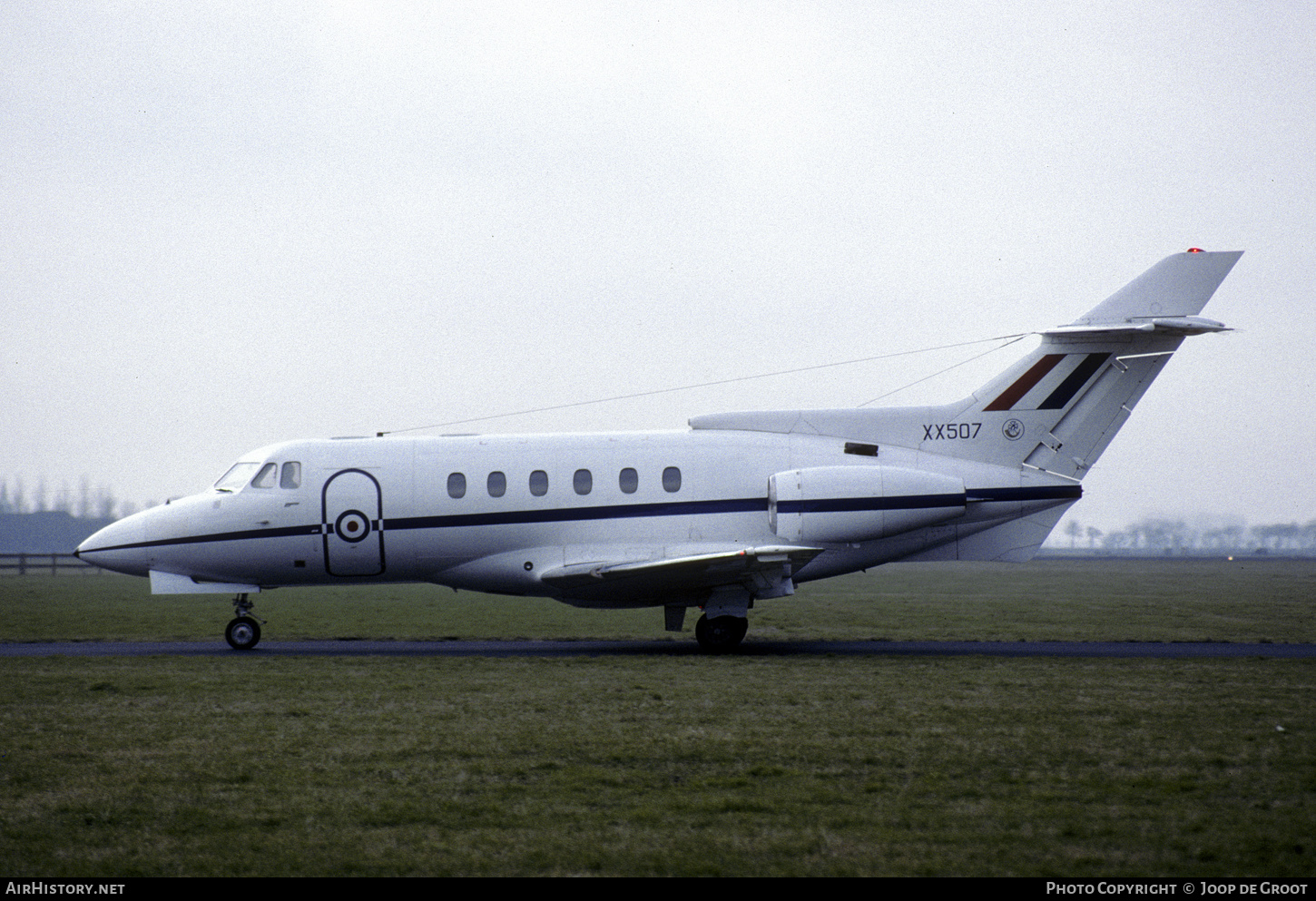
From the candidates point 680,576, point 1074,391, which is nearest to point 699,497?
point 680,576

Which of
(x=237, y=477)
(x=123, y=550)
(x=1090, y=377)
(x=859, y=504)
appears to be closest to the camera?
(x=859, y=504)

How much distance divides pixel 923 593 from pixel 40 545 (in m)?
110

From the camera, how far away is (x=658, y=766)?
9.40m

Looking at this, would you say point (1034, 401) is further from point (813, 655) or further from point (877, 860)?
point (877, 860)

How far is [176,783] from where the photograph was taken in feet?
28.9

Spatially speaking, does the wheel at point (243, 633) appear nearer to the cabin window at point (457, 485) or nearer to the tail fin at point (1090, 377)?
the cabin window at point (457, 485)

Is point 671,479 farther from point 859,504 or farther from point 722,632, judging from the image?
point 859,504

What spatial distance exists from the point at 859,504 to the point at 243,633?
1142cm

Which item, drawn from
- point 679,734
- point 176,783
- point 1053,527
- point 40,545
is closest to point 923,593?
point 1053,527

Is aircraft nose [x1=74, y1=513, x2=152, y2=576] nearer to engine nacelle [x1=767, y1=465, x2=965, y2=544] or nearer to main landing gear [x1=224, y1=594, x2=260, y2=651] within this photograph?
main landing gear [x1=224, y1=594, x2=260, y2=651]

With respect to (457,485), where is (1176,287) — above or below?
above

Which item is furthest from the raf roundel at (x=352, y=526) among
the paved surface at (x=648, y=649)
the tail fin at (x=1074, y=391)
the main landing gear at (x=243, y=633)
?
the tail fin at (x=1074, y=391)

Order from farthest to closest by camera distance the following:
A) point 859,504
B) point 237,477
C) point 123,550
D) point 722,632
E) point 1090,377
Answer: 1. point 237,477
2. point 123,550
3. point 1090,377
4. point 722,632
5. point 859,504

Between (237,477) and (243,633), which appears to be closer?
(243,633)
